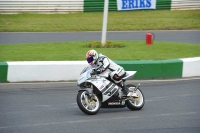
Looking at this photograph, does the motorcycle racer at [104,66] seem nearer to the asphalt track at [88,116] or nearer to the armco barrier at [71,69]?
the asphalt track at [88,116]

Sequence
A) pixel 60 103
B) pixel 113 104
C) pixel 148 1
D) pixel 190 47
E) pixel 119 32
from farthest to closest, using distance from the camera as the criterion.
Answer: pixel 148 1, pixel 119 32, pixel 190 47, pixel 60 103, pixel 113 104

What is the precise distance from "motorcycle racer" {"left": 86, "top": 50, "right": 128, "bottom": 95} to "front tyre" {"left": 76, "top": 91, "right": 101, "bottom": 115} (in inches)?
18.0

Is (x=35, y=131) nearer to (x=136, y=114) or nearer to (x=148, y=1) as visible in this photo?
(x=136, y=114)

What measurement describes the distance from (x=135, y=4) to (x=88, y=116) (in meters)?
19.5

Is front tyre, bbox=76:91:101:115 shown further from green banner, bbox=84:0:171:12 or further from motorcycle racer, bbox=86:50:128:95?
green banner, bbox=84:0:171:12

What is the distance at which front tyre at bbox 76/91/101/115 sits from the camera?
1024 cm

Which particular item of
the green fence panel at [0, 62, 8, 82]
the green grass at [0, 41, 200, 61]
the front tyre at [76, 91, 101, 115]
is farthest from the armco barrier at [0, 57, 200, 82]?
the front tyre at [76, 91, 101, 115]

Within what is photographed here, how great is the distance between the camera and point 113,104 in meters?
10.7

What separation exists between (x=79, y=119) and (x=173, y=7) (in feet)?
67.2

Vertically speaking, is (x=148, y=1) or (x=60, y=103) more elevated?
(x=148, y=1)

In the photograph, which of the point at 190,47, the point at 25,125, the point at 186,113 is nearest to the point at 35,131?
the point at 25,125

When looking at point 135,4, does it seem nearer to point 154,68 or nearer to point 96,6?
point 96,6

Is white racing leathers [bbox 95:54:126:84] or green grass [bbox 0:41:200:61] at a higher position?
white racing leathers [bbox 95:54:126:84]

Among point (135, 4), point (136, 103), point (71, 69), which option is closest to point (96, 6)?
point (135, 4)
